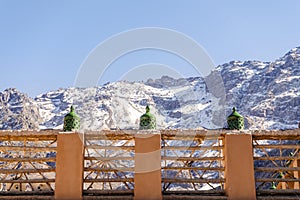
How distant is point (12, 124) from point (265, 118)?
2772 inches

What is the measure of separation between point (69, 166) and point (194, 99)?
134354mm

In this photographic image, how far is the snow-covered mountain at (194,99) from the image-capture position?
403ft

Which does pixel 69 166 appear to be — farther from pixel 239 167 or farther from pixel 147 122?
pixel 239 167

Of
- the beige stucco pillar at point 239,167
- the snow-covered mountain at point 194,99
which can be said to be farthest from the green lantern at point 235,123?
the snow-covered mountain at point 194,99

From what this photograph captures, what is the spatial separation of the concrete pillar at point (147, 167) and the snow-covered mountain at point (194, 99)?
93466mm

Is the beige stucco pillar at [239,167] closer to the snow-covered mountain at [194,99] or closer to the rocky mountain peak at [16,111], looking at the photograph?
the snow-covered mountain at [194,99]

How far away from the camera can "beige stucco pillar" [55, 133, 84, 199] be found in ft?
30.0

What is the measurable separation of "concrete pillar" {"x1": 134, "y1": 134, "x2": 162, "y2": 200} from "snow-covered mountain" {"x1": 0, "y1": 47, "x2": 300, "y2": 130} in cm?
9347

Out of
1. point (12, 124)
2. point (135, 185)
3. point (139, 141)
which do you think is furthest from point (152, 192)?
point (12, 124)

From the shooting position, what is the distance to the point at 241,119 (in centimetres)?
985

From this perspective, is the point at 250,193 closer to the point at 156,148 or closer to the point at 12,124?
the point at 156,148

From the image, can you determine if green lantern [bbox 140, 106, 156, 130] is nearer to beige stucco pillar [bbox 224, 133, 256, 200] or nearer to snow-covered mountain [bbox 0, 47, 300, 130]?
beige stucco pillar [bbox 224, 133, 256, 200]

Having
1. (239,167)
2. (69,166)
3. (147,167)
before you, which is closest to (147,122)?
(147,167)

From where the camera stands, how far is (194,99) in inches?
5620
